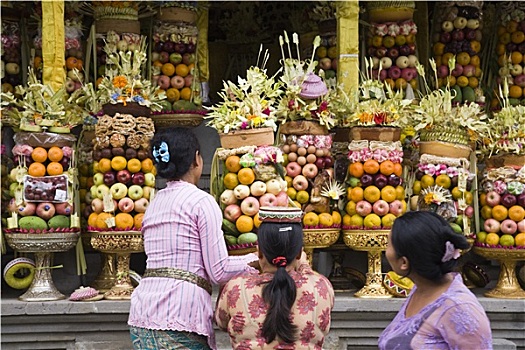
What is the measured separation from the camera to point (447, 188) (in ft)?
16.8

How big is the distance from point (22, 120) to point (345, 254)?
2.32 m

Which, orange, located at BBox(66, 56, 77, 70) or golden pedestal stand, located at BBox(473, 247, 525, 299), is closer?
golden pedestal stand, located at BBox(473, 247, 525, 299)

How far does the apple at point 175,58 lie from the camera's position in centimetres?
600

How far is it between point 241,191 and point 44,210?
1.31 metres

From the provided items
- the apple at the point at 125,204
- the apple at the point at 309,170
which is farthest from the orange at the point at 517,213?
the apple at the point at 125,204

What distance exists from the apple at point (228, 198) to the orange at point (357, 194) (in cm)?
89

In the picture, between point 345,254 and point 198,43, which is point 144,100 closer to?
point 198,43

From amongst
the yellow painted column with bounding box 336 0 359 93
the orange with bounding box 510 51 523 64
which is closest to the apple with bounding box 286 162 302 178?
the yellow painted column with bounding box 336 0 359 93

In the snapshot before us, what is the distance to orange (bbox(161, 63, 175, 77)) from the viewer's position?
19.7ft

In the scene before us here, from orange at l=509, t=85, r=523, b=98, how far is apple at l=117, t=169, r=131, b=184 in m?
3.37

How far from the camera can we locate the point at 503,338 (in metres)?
5.02

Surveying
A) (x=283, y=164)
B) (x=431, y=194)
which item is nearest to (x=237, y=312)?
(x=283, y=164)

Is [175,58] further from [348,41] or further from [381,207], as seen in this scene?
[381,207]

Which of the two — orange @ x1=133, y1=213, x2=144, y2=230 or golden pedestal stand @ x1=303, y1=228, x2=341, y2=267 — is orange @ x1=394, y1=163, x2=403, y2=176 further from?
orange @ x1=133, y1=213, x2=144, y2=230
